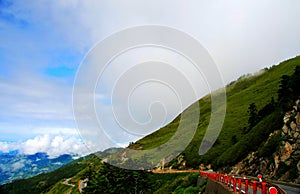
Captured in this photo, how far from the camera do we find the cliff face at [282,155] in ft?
153

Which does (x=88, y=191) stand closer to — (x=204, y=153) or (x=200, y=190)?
(x=204, y=153)

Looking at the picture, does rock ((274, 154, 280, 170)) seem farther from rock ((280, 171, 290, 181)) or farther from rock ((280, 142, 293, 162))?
rock ((280, 171, 290, 181))

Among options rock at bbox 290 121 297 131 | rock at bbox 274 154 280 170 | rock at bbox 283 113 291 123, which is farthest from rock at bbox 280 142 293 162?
rock at bbox 283 113 291 123

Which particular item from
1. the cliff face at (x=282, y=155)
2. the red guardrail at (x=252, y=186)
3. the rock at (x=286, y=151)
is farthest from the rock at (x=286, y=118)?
the red guardrail at (x=252, y=186)

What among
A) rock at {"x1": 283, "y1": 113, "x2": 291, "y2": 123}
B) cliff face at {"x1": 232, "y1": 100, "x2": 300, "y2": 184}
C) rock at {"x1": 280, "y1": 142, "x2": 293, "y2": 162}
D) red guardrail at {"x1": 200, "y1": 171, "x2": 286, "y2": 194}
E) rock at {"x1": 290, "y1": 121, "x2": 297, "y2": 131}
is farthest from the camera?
rock at {"x1": 283, "y1": 113, "x2": 291, "y2": 123}

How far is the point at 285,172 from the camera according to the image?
159ft

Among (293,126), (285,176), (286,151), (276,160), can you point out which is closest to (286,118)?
(293,126)

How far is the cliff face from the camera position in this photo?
46.8m

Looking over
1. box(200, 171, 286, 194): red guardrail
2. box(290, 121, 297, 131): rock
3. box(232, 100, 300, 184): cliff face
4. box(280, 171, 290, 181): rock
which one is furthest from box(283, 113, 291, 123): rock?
box(200, 171, 286, 194): red guardrail

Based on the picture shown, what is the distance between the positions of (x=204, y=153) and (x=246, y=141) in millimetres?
33219

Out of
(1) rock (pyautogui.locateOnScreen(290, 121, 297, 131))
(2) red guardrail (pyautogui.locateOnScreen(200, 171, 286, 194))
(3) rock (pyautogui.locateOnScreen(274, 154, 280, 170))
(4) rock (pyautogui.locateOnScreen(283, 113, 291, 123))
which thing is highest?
(4) rock (pyautogui.locateOnScreen(283, 113, 291, 123))

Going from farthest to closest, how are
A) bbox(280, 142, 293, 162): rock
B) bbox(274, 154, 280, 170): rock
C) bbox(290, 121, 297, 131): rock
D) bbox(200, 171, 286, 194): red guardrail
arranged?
bbox(290, 121, 297, 131): rock, bbox(274, 154, 280, 170): rock, bbox(280, 142, 293, 162): rock, bbox(200, 171, 286, 194): red guardrail

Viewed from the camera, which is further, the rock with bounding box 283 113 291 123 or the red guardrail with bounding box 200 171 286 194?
the rock with bounding box 283 113 291 123

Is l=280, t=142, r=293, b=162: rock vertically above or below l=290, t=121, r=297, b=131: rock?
below
